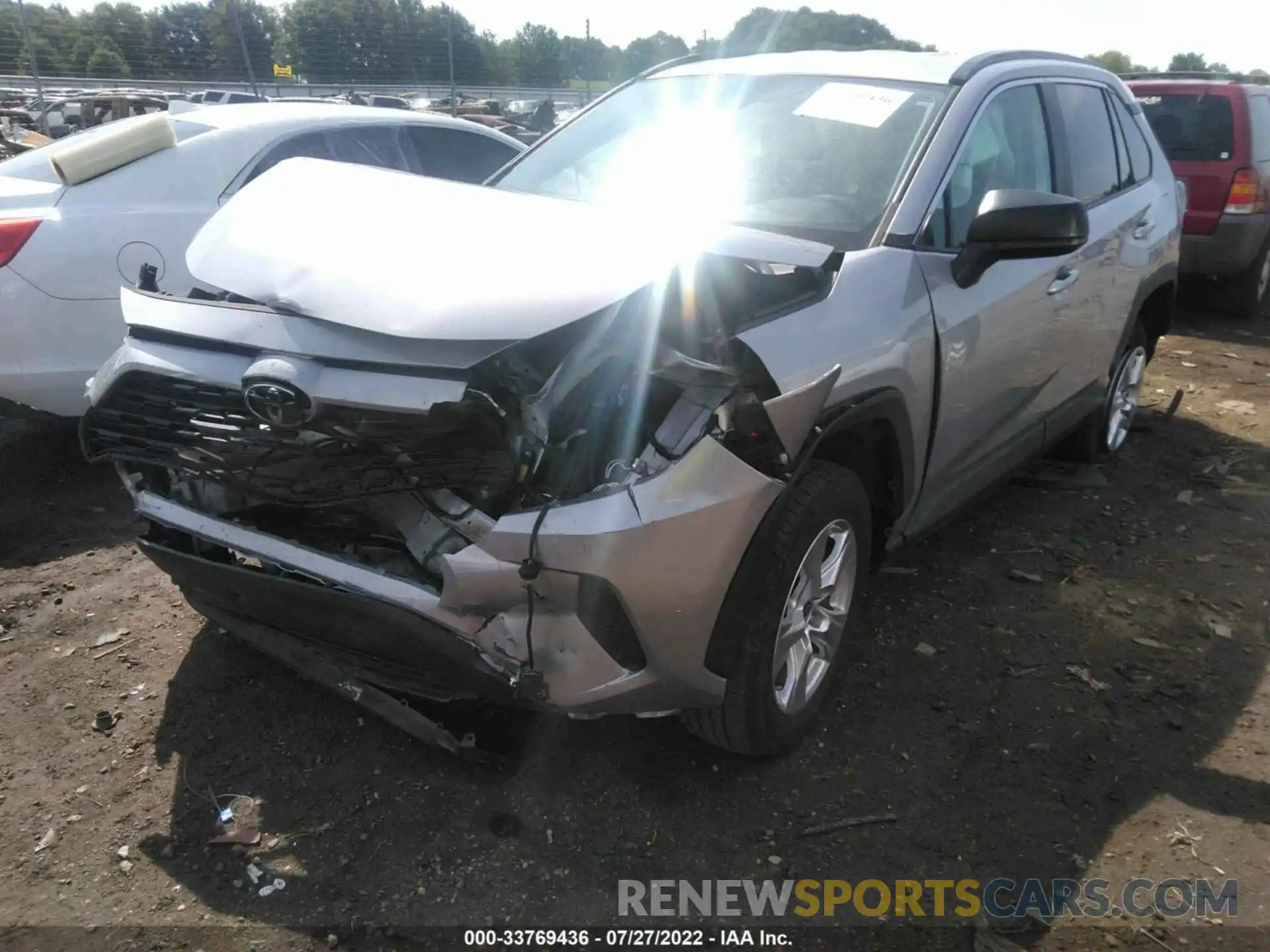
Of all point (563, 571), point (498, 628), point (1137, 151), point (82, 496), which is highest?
point (1137, 151)

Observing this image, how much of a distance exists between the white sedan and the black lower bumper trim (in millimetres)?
1714

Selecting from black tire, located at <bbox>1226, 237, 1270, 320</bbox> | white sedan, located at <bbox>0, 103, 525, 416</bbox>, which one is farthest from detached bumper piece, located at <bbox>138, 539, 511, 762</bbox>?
black tire, located at <bbox>1226, 237, 1270, 320</bbox>

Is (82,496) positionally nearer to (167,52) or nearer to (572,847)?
(572,847)

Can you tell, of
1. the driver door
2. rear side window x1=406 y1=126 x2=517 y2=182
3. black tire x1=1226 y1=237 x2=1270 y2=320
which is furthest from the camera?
black tire x1=1226 y1=237 x2=1270 y2=320

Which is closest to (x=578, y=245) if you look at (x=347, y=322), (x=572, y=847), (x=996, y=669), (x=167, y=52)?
(x=347, y=322)

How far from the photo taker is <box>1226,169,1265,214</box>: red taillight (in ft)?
24.6

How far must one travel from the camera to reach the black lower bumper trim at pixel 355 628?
219 cm

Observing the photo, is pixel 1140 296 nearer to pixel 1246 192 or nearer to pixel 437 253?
pixel 437 253

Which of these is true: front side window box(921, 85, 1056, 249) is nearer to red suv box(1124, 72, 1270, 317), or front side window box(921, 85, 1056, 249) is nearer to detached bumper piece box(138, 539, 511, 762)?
detached bumper piece box(138, 539, 511, 762)

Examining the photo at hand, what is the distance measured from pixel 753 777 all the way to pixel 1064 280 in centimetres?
221

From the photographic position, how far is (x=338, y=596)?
2238 mm

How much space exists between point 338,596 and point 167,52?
20.7 metres

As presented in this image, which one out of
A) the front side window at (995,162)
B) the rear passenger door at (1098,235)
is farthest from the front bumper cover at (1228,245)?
the front side window at (995,162)

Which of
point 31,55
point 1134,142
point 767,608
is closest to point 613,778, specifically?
point 767,608
